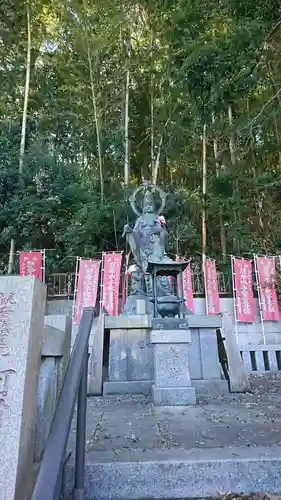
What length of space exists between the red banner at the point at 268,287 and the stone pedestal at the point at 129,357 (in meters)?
4.77

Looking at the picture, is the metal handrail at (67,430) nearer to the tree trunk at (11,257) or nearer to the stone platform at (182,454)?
the stone platform at (182,454)

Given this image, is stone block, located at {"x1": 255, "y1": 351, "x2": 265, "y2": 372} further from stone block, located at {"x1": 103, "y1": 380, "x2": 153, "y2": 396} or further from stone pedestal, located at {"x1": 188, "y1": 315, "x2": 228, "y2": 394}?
stone block, located at {"x1": 103, "y1": 380, "x2": 153, "y2": 396}

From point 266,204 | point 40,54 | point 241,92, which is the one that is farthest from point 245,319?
point 40,54

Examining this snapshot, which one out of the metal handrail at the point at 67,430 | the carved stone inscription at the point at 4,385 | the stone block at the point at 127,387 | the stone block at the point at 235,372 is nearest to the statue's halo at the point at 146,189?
the stone block at the point at 235,372

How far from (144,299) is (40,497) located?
17.0 ft

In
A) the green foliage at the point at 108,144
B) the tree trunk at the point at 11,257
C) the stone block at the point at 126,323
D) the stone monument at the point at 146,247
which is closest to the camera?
the stone block at the point at 126,323

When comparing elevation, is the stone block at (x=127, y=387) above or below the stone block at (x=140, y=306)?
below

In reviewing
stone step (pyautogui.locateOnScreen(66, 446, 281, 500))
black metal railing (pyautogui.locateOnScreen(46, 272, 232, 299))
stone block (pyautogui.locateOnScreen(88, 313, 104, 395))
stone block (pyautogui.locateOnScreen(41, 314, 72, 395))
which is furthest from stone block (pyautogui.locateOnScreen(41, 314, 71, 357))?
black metal railing (pyautogui.locateOnScreen(46, 272, 232, 299))

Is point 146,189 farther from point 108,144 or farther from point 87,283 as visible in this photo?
point 108,144

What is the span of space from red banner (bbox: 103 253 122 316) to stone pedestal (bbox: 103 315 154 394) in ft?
11.4

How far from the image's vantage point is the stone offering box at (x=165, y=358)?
3.72 metres

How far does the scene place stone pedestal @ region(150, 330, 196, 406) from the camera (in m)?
3.58

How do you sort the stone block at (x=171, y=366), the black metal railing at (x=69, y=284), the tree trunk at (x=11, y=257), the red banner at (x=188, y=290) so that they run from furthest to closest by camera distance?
the black metal railing at (x=69, y=284) → the tree trunk at (x=11, y=257) → the red banner at (x=188, y=290) → the stone block at (x=171, y=366)

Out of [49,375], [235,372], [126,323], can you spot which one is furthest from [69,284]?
[49,375]
